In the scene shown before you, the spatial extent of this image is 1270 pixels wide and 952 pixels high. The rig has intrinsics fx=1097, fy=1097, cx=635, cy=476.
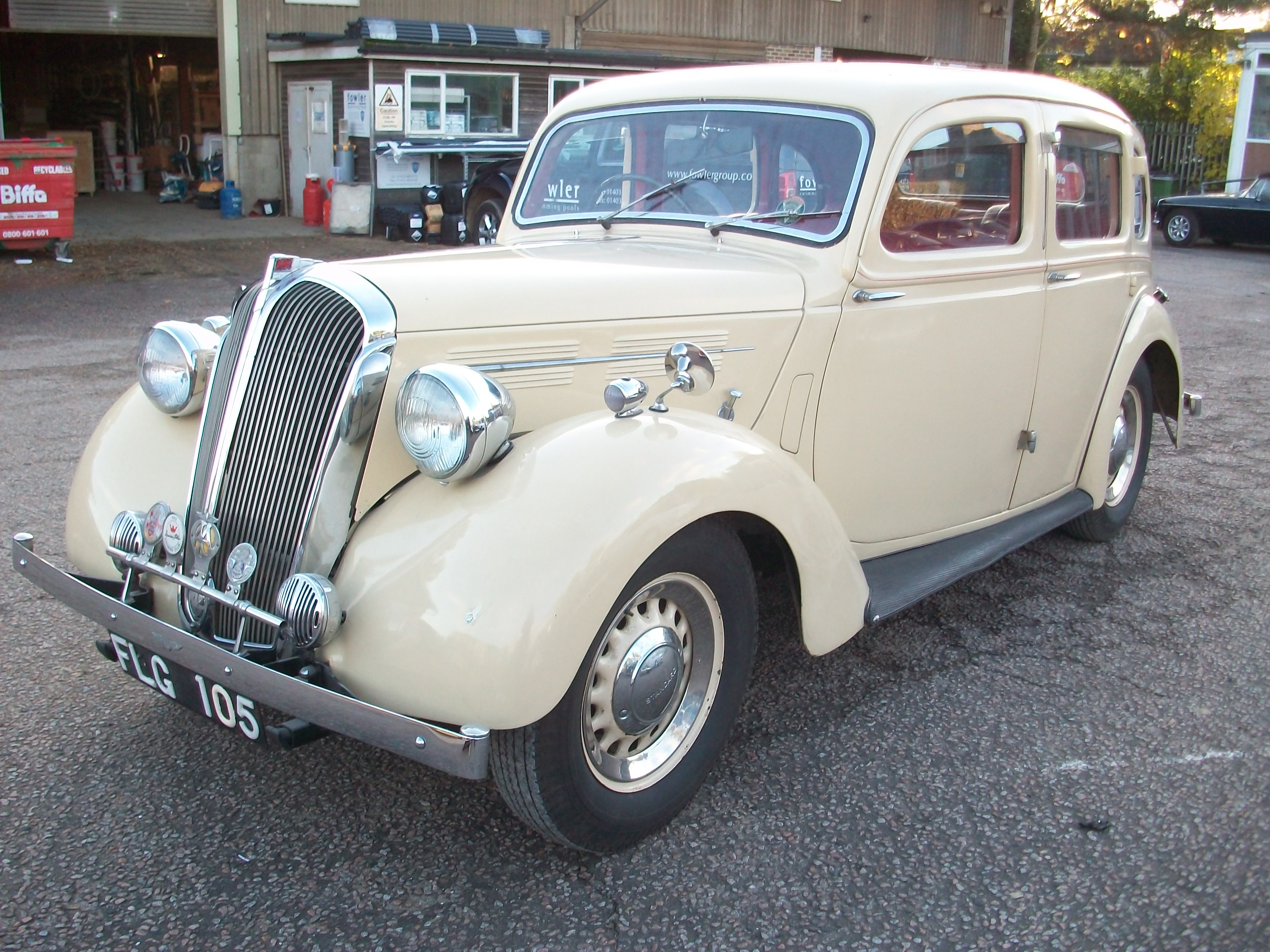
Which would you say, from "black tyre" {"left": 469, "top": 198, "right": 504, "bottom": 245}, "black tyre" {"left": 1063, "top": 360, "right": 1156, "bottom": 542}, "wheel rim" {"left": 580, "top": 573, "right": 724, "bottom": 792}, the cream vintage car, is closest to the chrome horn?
the cream vintage car

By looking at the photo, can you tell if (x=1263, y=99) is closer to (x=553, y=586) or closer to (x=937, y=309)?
(x=937, y=309)

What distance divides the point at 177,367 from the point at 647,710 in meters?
1.50

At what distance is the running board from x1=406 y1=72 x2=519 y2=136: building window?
13.3 m

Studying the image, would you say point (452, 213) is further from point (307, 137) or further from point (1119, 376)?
point (1119, 376)

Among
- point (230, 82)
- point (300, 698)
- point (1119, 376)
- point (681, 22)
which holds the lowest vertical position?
point (300, 698)

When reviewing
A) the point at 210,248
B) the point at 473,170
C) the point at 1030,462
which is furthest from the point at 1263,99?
the point at 1030,462

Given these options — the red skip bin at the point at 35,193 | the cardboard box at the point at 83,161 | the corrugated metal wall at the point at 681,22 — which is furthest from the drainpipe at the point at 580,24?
the red skip bin at the point at 35,193

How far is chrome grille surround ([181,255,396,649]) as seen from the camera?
2.36m

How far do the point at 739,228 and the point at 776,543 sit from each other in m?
1.01

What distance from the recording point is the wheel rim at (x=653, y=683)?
239 centimetres

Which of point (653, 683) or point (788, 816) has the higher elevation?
point (653, 683)

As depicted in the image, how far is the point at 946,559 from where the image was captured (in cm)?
345

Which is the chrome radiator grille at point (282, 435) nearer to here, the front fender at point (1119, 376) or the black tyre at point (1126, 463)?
the front fender at point (1119, 376)

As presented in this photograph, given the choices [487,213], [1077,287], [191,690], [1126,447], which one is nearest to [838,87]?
[1077,287]
